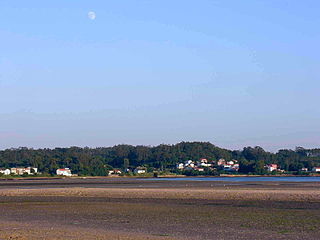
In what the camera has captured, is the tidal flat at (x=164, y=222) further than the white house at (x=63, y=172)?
No

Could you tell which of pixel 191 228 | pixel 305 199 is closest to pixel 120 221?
pixel 191 228

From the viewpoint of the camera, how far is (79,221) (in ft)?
101

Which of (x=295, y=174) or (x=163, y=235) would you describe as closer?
(x=163, y=235)

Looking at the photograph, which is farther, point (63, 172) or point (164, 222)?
point (63, 172)

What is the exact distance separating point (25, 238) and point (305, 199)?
1164 inches

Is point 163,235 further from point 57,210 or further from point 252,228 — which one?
point 57,210

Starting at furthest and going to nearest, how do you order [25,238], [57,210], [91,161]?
1. [91,161]
2. [57,210]
3. [25,238]

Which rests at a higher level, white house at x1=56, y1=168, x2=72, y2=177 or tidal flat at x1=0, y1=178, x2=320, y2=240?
white house at x1=56, y1=168, x2=72, y2=177

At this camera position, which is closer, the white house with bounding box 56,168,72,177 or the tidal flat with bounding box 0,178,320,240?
the tidal flat with bounding box 0,178,320,240

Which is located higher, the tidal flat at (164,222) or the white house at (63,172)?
the white house at (63,172)

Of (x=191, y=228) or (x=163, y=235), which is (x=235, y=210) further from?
(x=163, y=235)

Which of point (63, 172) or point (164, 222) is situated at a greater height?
point (63, 172)

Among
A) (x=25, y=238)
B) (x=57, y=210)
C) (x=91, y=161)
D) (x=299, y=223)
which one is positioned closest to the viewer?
(x=25, y=238)

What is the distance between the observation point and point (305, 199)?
155ft
